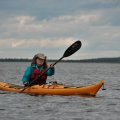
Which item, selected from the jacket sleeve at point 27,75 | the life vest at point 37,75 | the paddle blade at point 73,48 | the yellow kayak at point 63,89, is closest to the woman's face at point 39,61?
the life vest at point 37,75

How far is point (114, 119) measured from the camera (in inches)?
637

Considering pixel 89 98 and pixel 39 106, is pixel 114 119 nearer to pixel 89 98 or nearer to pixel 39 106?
pixel 39 106

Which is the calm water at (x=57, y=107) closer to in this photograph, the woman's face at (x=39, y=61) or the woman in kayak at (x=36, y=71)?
the woman in kayak at (x=36, y=71)

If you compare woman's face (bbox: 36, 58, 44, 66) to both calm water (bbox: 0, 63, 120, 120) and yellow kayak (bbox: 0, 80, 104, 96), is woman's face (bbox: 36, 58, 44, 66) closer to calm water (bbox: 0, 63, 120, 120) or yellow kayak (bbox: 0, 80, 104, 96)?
yellow kayak (bbox: 0, 80, 104, 96)

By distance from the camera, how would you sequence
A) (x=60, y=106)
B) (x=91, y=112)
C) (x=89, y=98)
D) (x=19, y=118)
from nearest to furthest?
(x=19, y=118)
(x=91, y=112)
(x=60, y=106)
(x=89, y=98)

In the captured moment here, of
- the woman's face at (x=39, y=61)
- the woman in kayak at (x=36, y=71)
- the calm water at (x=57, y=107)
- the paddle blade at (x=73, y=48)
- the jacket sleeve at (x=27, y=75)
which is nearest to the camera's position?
the calm water at (x=57, y=107)

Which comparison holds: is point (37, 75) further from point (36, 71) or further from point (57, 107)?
point (57, 107)

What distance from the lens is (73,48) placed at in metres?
23.5

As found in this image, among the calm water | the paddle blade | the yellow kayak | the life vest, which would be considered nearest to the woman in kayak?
the life vest

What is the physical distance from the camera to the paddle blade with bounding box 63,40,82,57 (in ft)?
76.5

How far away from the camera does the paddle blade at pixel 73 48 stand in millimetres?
23312

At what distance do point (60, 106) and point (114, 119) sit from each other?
3.11m

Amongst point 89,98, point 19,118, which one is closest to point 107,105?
point 89,98

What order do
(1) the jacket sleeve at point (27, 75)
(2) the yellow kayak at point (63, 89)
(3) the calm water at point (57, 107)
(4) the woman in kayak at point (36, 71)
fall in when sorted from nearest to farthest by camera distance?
(3) the calm water at point (57, 107) → (2) the yellow kayak at point (63, 89) → (4) the woman in kayak at point (36, 71) → (1) the jacket sleeve at point (27, 75)
